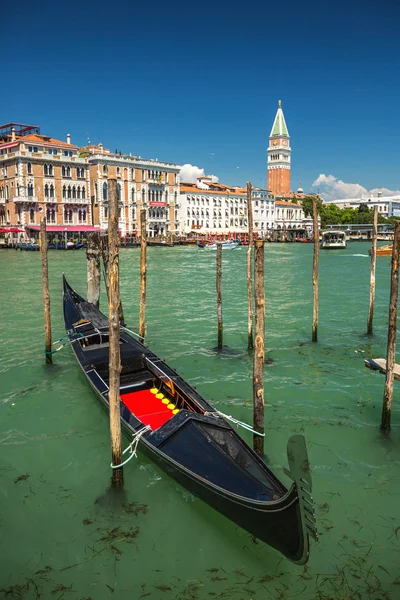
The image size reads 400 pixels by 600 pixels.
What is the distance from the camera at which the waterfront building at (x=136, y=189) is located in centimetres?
4231

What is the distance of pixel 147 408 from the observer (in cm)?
532

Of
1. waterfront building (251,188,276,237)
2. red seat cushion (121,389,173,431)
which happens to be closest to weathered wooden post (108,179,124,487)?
red seat cushion (121,389,173,431)

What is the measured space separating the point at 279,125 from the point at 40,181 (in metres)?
62.2

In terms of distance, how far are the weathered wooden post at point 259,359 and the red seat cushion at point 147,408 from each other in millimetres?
977

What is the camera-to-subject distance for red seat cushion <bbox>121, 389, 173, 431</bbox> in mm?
5020

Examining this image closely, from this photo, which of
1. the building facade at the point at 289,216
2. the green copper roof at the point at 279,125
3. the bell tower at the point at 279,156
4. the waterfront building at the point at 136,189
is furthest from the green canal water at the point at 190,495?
the green copper roof at the point at 279,125

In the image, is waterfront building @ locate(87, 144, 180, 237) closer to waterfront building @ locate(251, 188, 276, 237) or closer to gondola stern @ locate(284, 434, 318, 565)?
waterfront building @ locate(251, 188, 276, 237)

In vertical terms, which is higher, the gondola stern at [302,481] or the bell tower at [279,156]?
the bell tower at [279,156]

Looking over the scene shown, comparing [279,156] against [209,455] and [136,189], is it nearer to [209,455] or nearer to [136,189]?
[136,189]

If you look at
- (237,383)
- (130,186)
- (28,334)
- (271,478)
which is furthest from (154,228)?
(271,478)

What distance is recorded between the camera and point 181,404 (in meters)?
5.09

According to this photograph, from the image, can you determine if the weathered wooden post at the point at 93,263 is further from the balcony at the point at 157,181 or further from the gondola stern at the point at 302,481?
the balcony at the point at 157,181

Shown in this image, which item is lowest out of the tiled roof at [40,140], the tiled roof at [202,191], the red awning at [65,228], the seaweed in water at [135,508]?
the seaweed in water at [135,508]

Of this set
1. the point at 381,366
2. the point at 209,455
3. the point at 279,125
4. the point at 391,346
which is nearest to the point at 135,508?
the point at 209,455
